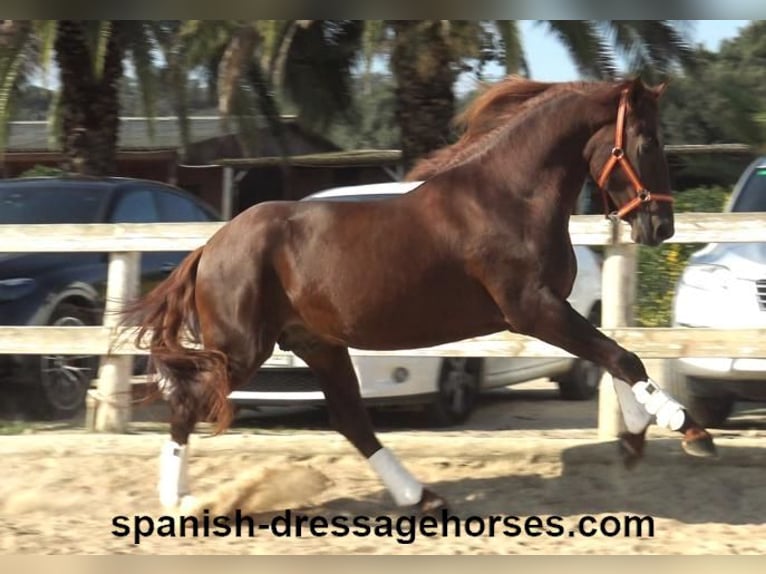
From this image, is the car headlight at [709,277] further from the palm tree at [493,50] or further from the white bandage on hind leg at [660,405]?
the palm tree at [493,50]

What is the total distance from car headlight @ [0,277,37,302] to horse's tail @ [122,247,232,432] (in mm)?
2128

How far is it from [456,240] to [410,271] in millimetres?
274

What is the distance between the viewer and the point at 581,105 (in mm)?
5730

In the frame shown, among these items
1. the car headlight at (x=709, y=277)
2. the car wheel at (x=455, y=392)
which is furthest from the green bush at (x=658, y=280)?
the car headlight at (x=709, y=277)

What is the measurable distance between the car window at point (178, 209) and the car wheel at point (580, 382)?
3.43 m

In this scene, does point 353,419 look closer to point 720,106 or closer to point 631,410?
point 631,410

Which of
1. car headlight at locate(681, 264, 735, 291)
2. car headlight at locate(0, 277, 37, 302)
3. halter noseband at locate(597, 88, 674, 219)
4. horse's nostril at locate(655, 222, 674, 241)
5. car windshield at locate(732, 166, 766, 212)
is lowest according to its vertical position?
car headlight at locate(0, 277, 37, 302)

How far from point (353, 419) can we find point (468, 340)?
1020 millimetres

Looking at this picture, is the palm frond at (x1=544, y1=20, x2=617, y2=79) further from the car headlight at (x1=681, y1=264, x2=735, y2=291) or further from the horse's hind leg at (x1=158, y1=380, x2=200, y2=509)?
the horse's hind leg at (x1=158, y1=380, x2=200, y2=509)

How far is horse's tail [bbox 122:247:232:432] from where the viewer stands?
585 centimetres

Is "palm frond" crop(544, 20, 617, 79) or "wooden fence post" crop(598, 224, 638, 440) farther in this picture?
"palm frond" crop(544, 20, 617, 79)

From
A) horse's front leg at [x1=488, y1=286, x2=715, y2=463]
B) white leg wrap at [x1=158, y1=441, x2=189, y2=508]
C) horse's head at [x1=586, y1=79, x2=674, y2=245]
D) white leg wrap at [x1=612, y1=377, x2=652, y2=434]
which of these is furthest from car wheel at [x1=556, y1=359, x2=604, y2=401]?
white leg wrap at [x1=158, y1=441, x2=189, y2=508]

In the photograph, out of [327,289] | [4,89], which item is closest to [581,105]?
[327,289]

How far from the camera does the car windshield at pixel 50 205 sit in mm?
9102
